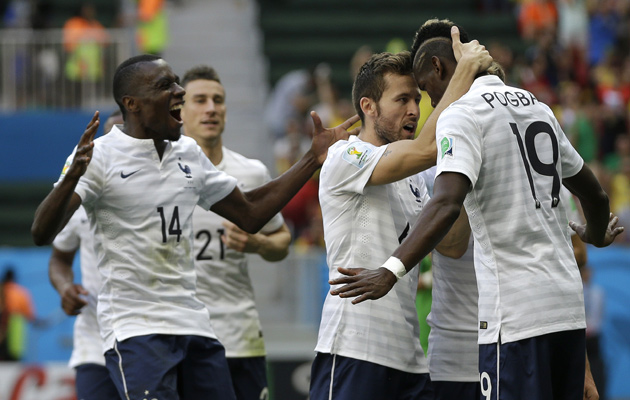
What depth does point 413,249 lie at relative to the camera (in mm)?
4539

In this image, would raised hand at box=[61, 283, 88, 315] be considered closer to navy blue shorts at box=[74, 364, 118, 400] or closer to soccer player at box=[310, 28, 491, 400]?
navy blue shorts at box=[74, 364, 118, 400]

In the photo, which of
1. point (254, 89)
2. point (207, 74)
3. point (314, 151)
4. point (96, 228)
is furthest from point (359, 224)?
point (254, 89)

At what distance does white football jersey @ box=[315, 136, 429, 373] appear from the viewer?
17.0 feet

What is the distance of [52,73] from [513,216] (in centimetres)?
1180

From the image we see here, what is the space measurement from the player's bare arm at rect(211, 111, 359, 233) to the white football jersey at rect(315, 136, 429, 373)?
2.31 ft

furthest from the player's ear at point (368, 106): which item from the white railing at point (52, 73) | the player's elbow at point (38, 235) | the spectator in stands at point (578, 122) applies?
the spectator in stands at point (578, 122)

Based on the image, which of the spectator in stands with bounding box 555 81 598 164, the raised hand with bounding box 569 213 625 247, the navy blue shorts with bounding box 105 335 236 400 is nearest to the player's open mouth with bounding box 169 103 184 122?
the navy blue shorts with bounding box 105 335 236 400

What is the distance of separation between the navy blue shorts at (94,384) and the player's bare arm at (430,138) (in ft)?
7.74

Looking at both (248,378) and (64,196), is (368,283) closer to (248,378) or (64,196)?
(64,196)

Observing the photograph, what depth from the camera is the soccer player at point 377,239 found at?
514 centimetres

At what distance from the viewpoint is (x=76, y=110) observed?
15516 millimetres

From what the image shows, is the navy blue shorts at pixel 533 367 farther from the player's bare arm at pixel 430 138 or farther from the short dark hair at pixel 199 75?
the short dark hair at pixel 199 75

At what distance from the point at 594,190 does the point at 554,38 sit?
47.1 ft

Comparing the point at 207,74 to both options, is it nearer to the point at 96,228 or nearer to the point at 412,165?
the point at 96,228
